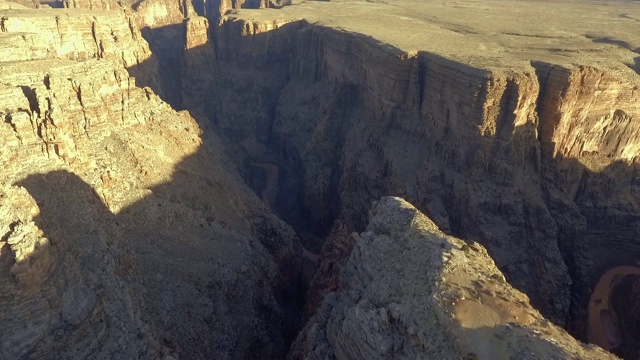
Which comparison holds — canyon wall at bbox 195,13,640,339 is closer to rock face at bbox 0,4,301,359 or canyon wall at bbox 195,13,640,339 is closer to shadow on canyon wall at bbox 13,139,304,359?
Result: rock face at bbox 0,4,301,359

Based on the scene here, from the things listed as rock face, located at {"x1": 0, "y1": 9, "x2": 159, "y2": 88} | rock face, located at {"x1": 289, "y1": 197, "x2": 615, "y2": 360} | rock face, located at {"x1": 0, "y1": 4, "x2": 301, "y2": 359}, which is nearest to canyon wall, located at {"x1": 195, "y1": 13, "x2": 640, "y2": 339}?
rock face, located at {"x1": 0, "y1": 4, "x2": 301, "y2": 359}

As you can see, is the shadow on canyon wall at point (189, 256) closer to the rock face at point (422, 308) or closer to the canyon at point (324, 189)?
the canyon at point (324, 189)

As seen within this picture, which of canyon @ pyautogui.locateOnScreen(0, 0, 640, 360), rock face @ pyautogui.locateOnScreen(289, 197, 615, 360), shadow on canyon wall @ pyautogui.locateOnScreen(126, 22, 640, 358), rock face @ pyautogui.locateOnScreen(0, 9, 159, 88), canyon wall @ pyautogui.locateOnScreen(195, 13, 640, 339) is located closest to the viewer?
rock face @ pyautogui.locateOnScreen(289, 197, 615, 360)

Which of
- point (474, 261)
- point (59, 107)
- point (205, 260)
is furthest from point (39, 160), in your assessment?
point (474, 261)

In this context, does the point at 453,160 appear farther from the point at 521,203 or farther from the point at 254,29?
the point at 254,29

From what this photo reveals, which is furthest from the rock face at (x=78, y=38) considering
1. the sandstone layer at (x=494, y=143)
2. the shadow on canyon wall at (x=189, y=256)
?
the sandstone layer at (x=494, y=143)

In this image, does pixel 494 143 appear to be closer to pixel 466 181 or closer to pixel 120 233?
pixel 466 181
